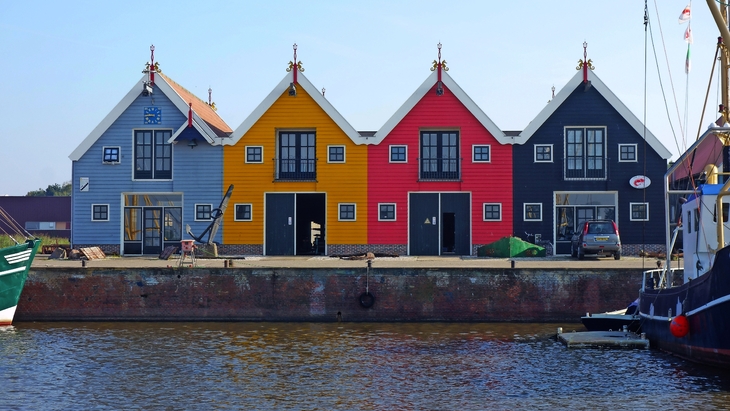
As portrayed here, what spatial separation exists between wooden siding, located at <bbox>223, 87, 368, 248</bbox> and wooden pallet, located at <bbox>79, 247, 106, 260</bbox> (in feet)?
18.4

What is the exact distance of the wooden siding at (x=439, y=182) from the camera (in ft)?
127

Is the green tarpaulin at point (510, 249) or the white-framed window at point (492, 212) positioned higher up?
the white-framed window at point (492, 212)

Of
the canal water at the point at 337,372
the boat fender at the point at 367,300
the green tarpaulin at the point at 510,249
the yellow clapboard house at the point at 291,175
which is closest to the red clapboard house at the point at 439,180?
the yellow clapboard house at the point at 291,175

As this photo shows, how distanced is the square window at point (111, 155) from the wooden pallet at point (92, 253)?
4.65 m

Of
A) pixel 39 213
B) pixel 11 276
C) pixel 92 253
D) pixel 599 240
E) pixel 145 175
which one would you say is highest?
pixel 145 175

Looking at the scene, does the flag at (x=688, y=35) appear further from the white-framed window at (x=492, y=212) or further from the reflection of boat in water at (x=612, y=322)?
the white-framed window at (x=492, y=212)

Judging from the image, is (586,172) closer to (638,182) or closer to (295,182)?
(638,182)

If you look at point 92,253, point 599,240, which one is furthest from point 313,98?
point 599,240

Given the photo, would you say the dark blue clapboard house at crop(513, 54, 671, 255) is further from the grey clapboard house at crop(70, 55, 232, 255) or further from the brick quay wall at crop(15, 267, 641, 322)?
the grey clapboard house at crop(70, 55, 232, 255)

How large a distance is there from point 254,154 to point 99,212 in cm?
786

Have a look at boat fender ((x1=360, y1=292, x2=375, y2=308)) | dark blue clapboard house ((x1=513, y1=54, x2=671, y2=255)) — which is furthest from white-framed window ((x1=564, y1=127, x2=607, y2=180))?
boat fender ((x1=360, y1=292, x2=375, y2=308))

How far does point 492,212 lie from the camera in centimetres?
3881

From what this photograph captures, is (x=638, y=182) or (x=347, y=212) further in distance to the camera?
(x=347, y=212)

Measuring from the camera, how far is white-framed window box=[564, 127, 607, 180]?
1515 inches
